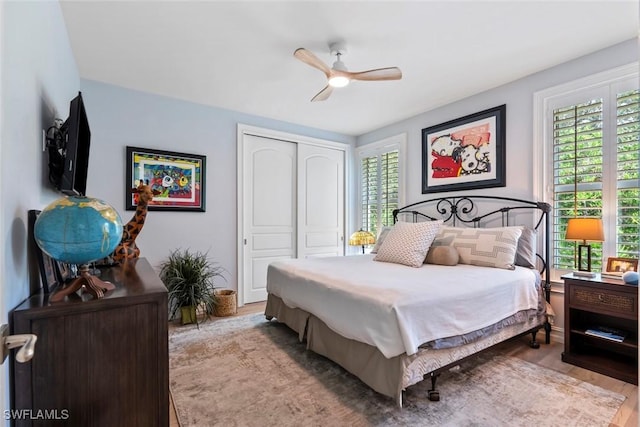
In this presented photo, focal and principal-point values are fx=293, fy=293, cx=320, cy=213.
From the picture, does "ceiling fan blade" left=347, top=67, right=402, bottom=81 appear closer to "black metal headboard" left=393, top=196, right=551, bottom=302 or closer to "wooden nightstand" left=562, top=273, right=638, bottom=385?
"black metal headboard" left=393, top=196, right=551, bottom=302

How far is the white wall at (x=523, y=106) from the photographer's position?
7.95 ft

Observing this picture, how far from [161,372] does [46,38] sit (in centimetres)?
182

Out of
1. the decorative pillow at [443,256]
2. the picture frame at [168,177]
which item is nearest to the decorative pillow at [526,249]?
the decorative pillow at [443,256]

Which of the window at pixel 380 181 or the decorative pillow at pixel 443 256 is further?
the window at pixel 380 181

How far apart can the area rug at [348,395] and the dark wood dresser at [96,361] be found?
0.79m

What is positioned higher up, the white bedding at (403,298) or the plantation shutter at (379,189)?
the plantation shutter at (379,189)

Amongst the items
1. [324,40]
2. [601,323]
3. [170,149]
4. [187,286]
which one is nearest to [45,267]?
[187,286]

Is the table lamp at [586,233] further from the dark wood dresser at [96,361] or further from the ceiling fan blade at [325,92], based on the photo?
the dark wood dresser at [96,361]

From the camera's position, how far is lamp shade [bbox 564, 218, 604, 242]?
2.18 meters

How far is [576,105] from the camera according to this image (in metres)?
2.59

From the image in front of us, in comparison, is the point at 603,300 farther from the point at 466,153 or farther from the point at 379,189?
the point at 379,189

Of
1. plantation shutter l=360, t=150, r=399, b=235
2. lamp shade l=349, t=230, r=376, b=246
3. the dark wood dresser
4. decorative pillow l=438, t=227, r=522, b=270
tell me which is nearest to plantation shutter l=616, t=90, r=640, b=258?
decorative pillow l=438, t=227, r=522, b=270

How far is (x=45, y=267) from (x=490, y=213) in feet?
11.7

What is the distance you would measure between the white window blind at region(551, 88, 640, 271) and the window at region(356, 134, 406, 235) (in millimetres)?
1837
